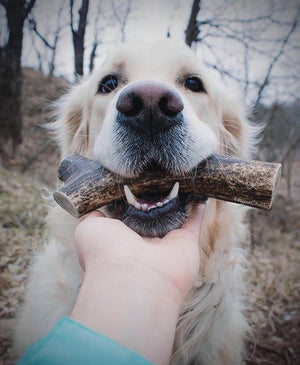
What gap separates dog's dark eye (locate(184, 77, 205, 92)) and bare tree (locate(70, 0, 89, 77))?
8.51 feet

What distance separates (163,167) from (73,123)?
5.83 ft

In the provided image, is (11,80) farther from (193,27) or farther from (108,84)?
(108,84)

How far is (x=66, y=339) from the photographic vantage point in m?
0.75

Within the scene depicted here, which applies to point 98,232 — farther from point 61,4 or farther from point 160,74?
point 61,4

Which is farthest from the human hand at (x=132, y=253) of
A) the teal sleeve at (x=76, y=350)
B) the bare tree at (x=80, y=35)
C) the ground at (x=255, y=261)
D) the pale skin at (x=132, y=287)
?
the bare tree at (x=80, y=35)

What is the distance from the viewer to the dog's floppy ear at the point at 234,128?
274cm

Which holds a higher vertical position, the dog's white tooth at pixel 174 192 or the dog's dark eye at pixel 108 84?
the dog's dark eye at pixel 108 84

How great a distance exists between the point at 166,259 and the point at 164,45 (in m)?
1.91

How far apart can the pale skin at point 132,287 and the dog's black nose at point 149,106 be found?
598 millimetres

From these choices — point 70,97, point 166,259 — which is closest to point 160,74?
point 70,97

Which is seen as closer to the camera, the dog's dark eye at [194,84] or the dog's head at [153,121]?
the dog's head at [153,121]

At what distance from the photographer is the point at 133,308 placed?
906 millimetres

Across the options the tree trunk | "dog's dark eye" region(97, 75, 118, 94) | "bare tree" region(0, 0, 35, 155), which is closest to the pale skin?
"dog's dark eye" region(97, 75, 118, 94)

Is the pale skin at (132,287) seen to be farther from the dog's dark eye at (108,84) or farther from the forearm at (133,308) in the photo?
the dog's dark eye at (108,84)
